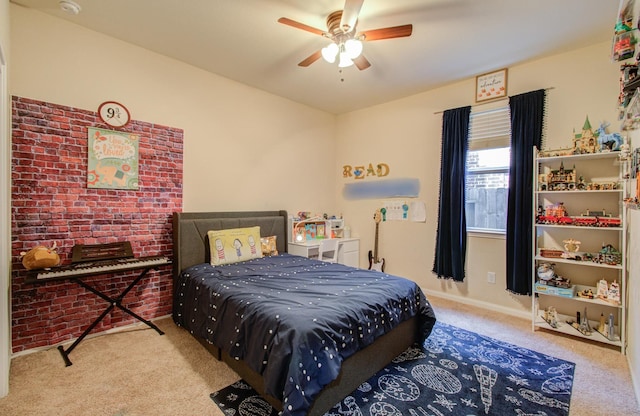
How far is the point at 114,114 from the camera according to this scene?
2768mm

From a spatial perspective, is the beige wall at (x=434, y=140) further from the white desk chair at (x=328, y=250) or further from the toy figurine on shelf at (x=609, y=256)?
the toy figurine on shelf at (x=609, y=256)

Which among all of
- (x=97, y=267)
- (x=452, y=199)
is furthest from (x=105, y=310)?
(x=452, y=199)

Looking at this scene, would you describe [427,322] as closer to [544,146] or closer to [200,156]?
[544,146]

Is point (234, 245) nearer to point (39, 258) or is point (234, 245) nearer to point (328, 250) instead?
point (328, 250)

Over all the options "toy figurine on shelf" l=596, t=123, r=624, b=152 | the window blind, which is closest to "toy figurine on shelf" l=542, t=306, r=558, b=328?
"toy figurine on shelf" l=596, t=123, r=624, b=152

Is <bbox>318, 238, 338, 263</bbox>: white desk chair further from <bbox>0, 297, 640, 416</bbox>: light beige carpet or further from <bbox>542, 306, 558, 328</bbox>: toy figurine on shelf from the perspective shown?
<bbox>542, 306, 558, 328</bbox>: toy figurine on shelf

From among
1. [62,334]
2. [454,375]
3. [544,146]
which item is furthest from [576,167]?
[62,334]

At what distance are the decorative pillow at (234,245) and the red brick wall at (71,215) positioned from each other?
52 cm

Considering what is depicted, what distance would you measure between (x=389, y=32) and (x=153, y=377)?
3.05 metres

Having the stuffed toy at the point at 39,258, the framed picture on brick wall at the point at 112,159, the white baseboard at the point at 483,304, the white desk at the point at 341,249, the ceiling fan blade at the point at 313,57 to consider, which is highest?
the ceiling fan blade at the point at 313,57

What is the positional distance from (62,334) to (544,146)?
4.96 m

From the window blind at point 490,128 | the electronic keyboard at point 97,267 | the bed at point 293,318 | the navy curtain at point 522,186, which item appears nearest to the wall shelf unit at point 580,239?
the navy curtain at point 522,186

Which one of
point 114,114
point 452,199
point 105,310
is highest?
point 114,114

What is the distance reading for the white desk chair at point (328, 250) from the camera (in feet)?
13.1
